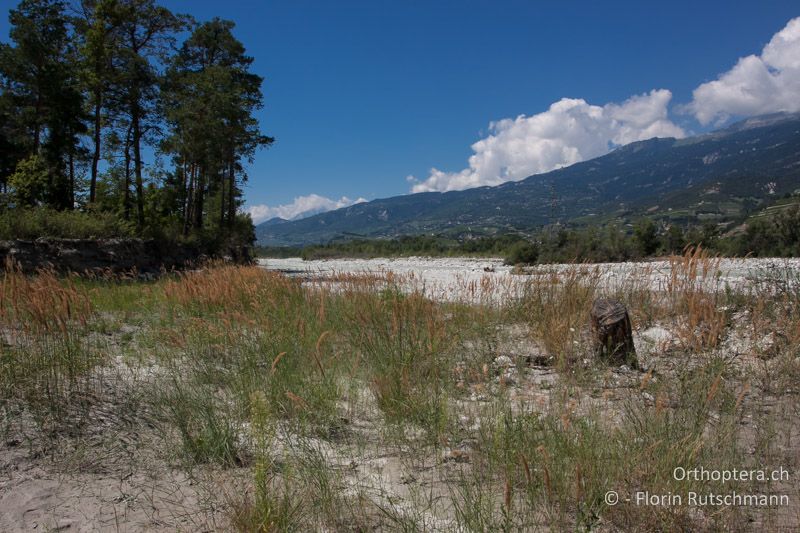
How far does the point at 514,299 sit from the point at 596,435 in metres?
4.62

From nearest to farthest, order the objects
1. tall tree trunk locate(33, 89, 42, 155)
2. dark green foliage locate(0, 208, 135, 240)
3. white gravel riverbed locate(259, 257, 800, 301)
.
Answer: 1. white gravel riverbed locate(259, 257, 800, 301)
2. dark green foliage locate(0, 208, 135, 240)
3. tall tree trunk locate(33, 89, 42, 155)

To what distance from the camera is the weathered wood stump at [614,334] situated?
4676mm

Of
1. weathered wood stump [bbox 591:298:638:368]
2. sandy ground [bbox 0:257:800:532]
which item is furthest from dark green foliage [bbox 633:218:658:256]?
sandy ground [bbox 0:257:800:532]

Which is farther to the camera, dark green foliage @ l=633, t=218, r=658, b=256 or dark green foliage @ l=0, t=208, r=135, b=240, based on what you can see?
dark green foliage @ l=633, t=218, r=658, b=256

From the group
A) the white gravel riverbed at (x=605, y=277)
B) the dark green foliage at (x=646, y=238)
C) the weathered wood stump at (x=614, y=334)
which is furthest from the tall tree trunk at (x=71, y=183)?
the dark green foliage at (x=646, y=238)

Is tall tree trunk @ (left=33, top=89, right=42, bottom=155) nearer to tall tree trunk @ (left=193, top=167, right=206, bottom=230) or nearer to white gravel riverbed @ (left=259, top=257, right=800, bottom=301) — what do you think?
tall tree trunk @ (left=193, top=167, right=206, bottom=230)

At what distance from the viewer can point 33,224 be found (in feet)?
43.4

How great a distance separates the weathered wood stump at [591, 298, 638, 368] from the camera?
4.68m

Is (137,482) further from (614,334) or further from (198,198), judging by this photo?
(198,198)

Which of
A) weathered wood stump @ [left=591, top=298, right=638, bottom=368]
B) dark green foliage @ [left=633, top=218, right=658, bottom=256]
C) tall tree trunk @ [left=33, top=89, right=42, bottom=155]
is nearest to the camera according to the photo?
weathered wood stump @ [left=591, top=298, right=638, bottom=368]

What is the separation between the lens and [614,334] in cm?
475

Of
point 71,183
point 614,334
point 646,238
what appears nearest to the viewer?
point 614,334

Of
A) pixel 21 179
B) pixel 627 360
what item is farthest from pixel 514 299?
pixel 21 179

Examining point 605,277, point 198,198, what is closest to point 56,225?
point 198,198
